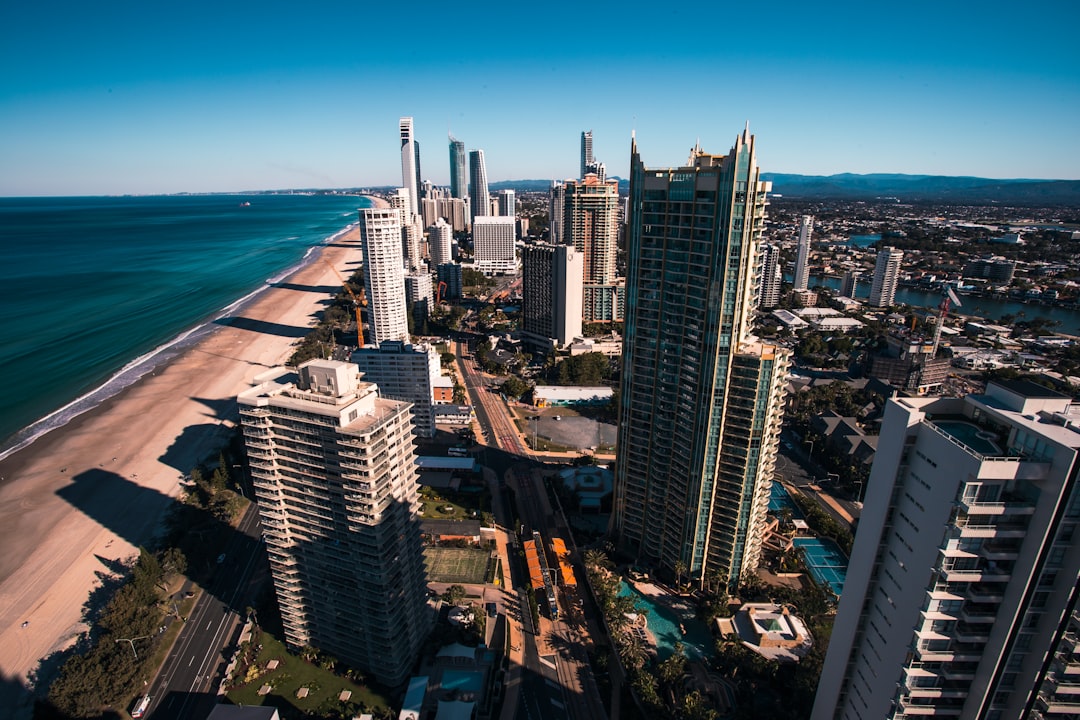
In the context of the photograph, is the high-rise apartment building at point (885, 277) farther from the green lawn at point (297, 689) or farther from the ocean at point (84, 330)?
the ocean at point (84, 330)

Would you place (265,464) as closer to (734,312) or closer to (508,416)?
(734,312)

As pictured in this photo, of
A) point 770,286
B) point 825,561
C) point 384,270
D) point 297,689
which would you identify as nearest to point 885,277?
point 770,286

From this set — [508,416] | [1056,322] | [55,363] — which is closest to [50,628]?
[508,416]

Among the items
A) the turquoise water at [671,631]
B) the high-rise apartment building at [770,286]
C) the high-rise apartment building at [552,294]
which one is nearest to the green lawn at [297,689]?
the turquoise water at [671,631]

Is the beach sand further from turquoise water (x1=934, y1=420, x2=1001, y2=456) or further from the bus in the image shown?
turquoise water (x1=934, y1=420, x2=1001, y2=456)

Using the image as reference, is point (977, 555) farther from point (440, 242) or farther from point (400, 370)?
point (440, 242)
